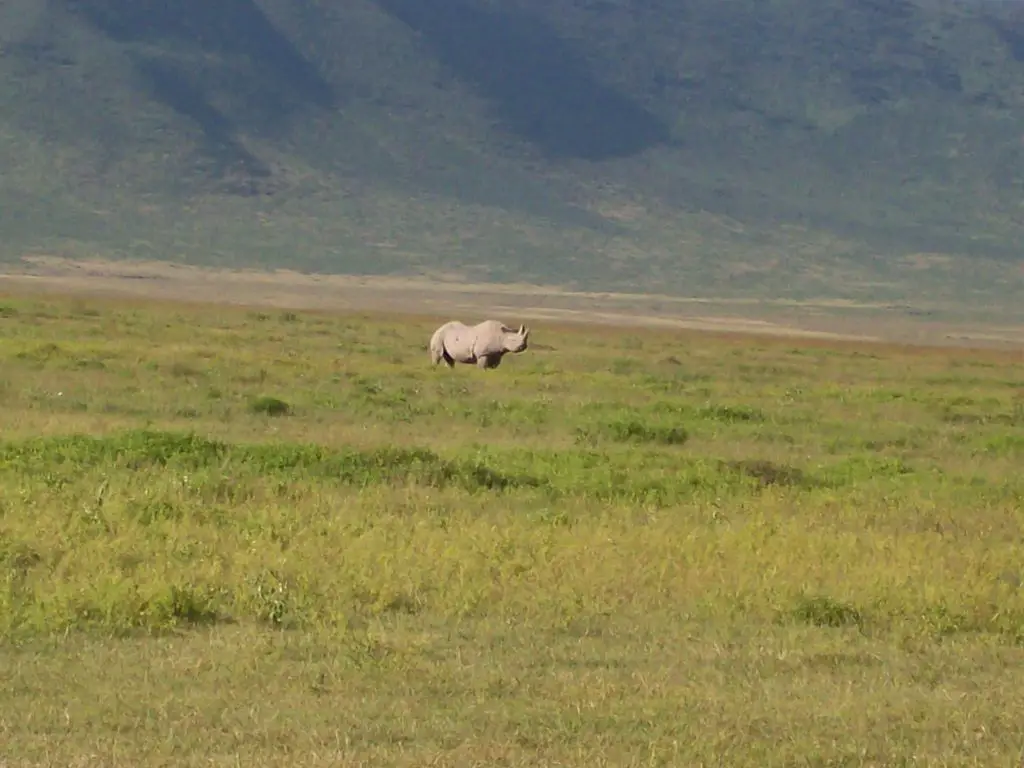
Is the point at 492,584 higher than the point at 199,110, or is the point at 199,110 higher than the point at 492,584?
the point at 199,110

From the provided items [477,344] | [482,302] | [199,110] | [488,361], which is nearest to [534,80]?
[199,110]

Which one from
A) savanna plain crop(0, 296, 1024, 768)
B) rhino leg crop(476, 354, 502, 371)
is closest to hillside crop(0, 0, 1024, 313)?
rhino leg crop(476, 354, 502, 371)

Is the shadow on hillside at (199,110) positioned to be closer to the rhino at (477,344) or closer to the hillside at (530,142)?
the hillside at (530,142)

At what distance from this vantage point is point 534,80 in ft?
380

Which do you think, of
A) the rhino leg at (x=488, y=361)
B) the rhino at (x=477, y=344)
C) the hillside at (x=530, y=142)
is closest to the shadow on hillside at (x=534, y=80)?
the hillside at (x=530, y=142)

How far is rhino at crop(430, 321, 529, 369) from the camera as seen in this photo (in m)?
27.8

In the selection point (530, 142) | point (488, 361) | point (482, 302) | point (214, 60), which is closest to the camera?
point (488, 361)

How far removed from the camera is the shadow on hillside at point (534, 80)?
10700cm

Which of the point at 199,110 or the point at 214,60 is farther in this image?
the point at 214,60

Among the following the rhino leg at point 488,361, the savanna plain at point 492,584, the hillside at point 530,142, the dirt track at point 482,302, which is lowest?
the dirt track at point 482,302

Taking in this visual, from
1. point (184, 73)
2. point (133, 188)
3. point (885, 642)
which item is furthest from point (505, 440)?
point (184, 73)

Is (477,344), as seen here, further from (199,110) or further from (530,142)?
(530,142)

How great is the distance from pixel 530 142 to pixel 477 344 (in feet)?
256

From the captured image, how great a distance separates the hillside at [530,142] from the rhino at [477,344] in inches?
2003
